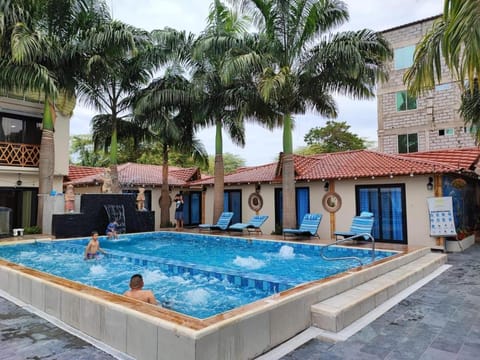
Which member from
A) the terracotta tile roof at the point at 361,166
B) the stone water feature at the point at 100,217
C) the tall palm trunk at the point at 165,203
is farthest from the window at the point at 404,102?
the stone water feature at the point at 100,217

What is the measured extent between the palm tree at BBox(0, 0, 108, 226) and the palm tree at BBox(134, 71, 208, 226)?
3.56m

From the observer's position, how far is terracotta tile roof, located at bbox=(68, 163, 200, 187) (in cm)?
2067

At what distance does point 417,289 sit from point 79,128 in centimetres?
4631

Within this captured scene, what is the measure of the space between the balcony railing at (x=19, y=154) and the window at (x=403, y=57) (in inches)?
904

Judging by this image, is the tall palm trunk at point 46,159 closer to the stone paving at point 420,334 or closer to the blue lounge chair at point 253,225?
the blue lounge chair at point 253,225

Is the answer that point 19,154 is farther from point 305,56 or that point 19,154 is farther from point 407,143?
point 407,143

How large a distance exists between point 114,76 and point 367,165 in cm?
1264

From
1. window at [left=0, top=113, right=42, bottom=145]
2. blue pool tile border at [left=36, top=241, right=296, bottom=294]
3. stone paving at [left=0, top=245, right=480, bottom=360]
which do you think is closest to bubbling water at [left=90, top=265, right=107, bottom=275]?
blue pool tile border at [left=36, top=241, right=296, bottom=294]

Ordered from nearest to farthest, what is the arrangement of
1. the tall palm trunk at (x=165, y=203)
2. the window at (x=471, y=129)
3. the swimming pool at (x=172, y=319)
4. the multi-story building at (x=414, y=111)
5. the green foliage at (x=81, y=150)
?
the swimming pool at (x=172, y=319), the window at (x=471, y=129), the tall palm trunk at (x=165, y=203), the multi-story building at (x=414, y=111), the green foliage at (x=81, y=150)

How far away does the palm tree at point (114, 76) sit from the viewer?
15.2 meters

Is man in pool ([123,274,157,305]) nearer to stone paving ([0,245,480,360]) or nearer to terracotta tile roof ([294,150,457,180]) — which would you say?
stone paving ([0,245,480,360])

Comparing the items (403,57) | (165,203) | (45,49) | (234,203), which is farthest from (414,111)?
(45,49)

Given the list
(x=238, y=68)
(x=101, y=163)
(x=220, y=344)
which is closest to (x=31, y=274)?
(x=220, y=344)

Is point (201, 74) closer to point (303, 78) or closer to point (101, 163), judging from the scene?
point (303, 78)
